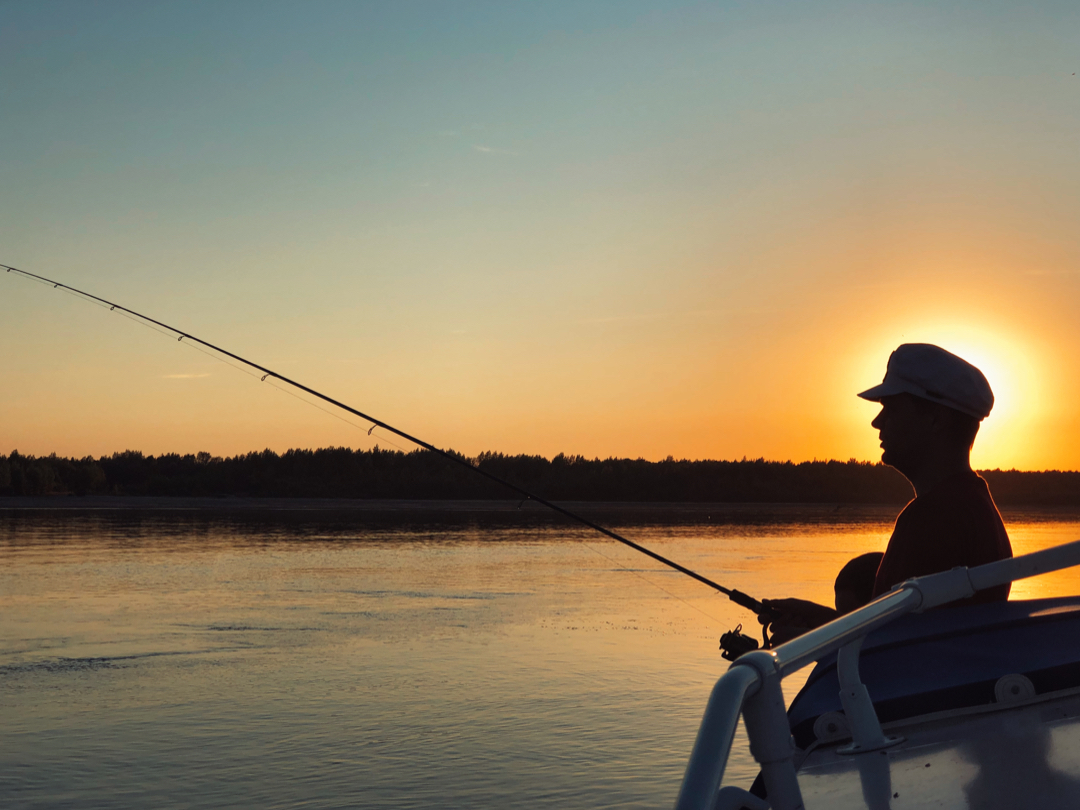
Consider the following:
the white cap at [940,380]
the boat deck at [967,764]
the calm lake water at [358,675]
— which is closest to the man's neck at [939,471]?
the white cap at [940,380]

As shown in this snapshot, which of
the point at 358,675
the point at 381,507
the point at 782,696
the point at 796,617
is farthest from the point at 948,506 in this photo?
the point at 381,507

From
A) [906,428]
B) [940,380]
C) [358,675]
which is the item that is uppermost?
[940,380]

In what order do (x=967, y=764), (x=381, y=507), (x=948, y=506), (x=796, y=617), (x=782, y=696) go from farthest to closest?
(x=381, y=507)
(x=796, y=617)
(x=948, y=506)
(x=967, y=764)
(x=782, y=696)

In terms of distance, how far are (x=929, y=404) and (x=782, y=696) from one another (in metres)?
1.43

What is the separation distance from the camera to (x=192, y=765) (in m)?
5.54

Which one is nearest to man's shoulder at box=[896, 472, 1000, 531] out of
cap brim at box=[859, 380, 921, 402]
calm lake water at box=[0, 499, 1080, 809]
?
cap brim at box=[859, 380, 921, 402]

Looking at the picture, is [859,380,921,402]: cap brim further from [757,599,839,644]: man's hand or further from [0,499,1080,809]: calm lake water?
[0,499,1080,809]: calm lake water

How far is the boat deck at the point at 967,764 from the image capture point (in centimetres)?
150

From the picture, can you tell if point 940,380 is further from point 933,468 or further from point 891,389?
point 933,468

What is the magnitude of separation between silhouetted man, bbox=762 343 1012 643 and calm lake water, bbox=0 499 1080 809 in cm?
315

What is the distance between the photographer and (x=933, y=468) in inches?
96.3

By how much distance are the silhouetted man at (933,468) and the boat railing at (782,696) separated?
1.82 feet

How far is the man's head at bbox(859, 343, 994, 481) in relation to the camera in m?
2.40

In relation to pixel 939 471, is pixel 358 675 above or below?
below
